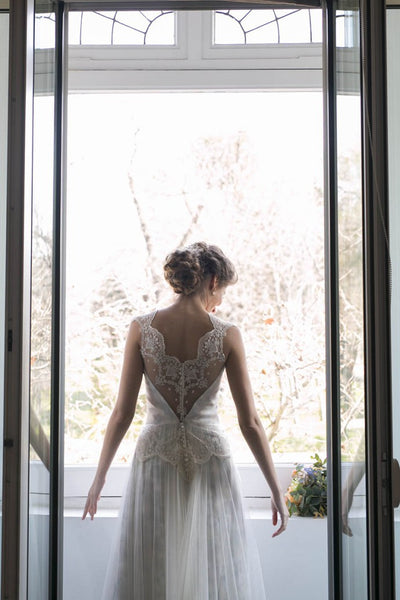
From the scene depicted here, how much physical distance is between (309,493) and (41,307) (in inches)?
61.7

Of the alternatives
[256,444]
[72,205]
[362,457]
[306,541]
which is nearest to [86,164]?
[72,205]

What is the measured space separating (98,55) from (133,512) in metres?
1.99

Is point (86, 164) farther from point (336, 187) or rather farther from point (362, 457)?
point (362, 457)

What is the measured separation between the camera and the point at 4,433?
5.56 ft

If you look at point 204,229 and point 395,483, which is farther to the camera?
point 204,229

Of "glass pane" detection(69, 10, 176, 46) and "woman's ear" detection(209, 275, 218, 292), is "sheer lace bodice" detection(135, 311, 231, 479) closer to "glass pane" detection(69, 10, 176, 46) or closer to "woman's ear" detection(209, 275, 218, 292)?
"woman's ear" detection(209, 275, 218, 292)

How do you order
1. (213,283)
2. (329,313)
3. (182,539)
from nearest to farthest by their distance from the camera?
(329,313) → (182,539) → (213,283)

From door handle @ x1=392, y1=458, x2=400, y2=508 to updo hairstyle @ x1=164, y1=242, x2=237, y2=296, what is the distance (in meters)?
1.11

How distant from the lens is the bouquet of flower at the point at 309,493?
2.94m

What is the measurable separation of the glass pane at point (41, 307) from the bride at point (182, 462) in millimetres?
415

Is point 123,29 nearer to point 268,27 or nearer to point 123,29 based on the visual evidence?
point 123,29

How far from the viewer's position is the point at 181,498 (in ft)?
8.07

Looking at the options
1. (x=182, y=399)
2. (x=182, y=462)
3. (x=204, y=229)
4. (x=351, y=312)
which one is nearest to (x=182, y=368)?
(x=182, y=399)

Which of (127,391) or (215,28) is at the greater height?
(215,28)
